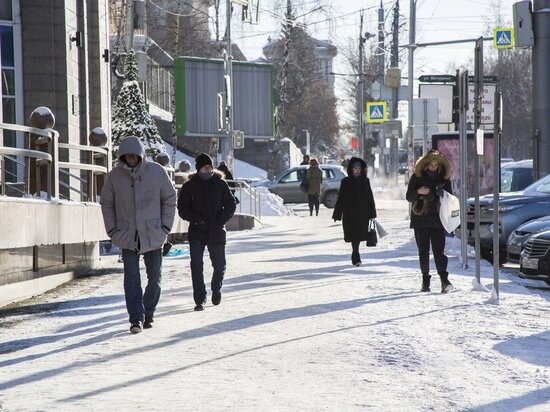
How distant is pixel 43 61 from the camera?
844 inches

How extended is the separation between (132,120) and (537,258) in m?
17.0

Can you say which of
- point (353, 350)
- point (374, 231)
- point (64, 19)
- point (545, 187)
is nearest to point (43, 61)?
point (64, 19)

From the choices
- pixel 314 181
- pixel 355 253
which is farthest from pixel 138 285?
pixel 314 181

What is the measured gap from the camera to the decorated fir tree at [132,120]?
3139 centimetres

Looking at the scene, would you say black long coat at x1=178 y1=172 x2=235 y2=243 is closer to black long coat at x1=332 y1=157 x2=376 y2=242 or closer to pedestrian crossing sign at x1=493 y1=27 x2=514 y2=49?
black long coat at x1=332 y1=157 x2=376 y2=242

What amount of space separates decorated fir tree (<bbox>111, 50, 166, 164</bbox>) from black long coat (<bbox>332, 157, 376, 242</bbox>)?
12.4m

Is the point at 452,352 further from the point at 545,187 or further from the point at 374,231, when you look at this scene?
the point at 545,187

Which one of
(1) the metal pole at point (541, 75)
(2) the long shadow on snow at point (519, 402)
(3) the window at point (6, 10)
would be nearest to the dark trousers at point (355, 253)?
(3) the window at point (6, 10)

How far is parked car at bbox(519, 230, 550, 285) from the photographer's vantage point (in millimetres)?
16047

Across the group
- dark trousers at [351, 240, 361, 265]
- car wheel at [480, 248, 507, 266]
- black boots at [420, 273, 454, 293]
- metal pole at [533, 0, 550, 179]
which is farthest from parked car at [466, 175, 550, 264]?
black boots at [420, 273, 454, 293]

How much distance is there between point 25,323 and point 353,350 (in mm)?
3566

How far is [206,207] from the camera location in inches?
513

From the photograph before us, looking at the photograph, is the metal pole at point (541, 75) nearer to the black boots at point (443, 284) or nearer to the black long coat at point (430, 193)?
the black long coat at point (430, 193)

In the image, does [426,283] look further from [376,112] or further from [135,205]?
[376,112]
